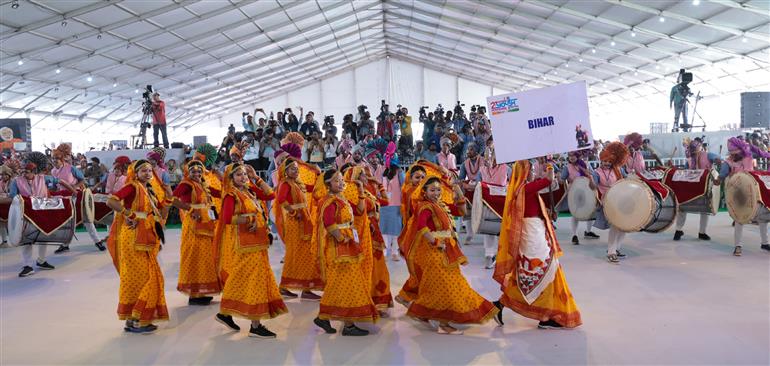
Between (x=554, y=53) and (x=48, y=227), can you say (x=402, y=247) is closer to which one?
(x=48, y=227)

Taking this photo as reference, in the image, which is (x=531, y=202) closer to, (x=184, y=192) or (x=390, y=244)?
(x=184, y=192)

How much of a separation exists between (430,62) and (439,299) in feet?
89.9

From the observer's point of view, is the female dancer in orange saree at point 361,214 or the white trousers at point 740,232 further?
the white trousers at point 740,232

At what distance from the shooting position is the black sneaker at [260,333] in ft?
13.9

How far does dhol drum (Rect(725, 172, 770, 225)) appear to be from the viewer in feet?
21.9

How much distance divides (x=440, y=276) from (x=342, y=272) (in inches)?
28.2

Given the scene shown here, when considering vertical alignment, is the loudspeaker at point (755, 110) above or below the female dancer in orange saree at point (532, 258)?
above

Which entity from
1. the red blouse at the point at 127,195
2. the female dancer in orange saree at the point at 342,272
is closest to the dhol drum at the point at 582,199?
the female dancer in orange saree at the point at 342,272

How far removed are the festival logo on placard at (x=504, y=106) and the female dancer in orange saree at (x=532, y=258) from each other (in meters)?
0.49

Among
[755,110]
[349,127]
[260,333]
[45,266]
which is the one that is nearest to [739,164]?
[260,333]

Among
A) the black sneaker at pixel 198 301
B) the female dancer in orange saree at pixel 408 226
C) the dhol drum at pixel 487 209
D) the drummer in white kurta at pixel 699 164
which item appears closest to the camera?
the female dancer in orange saree at pixel 408 226

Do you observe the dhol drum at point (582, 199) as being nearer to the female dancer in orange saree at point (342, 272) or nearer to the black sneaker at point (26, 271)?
the female dancer in orange saree at point (342, 272)

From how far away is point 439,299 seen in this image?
4.20 meters

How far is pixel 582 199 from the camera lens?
7.79 metres
